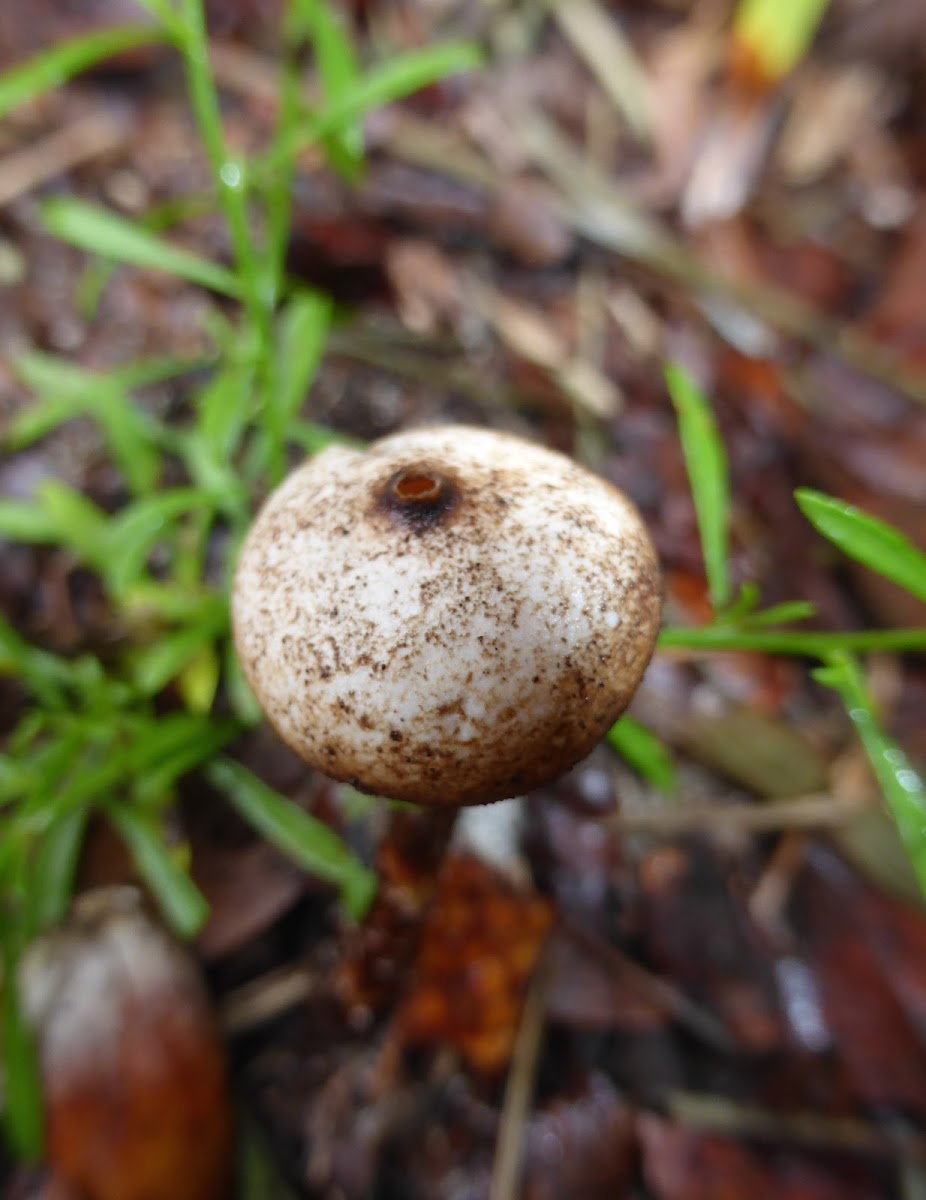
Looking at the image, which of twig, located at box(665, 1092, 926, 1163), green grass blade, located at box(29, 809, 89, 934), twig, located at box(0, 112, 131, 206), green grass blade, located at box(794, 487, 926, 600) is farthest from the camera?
twig, located at box(0, 112, 131, 206)

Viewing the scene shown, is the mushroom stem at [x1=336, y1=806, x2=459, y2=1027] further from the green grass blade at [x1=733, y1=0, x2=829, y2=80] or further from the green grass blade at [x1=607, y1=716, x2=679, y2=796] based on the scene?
the green grass blade at [x1=733, y1=0, x2=829, y2=80]

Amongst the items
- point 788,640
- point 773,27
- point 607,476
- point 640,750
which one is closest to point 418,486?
point 788,640

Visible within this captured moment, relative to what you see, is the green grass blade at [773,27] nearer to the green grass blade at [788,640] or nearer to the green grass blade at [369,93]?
the green grass blade at [369,93]

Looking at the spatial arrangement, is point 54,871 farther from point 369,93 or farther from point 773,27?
point 773,27

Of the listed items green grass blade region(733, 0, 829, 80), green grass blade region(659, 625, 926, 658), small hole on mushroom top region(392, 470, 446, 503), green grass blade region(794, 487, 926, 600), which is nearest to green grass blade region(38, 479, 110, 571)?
small hole on mushroom top region(392, 470, 446, 503)

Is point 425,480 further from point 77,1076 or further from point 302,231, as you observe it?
point 302,231

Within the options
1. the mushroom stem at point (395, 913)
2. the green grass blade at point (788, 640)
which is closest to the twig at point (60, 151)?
the mushroom stem at point (395, 913)

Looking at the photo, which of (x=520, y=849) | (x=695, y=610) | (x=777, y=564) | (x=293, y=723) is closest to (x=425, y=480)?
(x=293, y=723)
